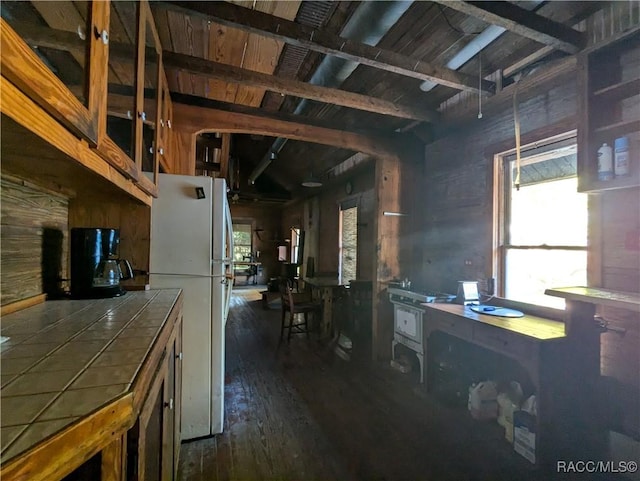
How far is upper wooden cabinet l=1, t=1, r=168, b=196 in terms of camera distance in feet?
1.94

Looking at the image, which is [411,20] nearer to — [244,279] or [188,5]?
[188,5]

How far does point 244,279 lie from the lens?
10.1m

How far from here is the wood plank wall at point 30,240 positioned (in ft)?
3.76

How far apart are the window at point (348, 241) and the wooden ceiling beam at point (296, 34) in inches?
133

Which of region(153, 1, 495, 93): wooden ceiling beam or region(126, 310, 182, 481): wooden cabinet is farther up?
region(153, 1, 495, 93): wooden ceiling beam

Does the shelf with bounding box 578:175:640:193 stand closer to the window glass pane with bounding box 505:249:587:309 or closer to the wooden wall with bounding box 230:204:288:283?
the window glass pane with bounding box 505:249:587:309

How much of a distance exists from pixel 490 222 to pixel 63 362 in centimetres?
283

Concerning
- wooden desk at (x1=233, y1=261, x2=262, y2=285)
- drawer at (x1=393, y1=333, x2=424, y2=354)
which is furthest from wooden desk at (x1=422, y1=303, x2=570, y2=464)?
wooden desk at (x1=233, y1=261, x2=262, y2=285)

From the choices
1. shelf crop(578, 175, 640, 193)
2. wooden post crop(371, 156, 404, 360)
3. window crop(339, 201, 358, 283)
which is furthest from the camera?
window crop(339, 201, 358, 283)

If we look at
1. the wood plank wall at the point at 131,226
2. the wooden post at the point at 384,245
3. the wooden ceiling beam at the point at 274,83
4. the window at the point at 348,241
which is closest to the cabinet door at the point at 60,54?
the wooden ceiling beam at the point at 274,83

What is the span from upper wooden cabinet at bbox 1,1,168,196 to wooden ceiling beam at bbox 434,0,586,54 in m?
1.33

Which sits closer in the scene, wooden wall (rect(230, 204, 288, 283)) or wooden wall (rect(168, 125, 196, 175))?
wooden wall (rect(168, 125, 196, 175))

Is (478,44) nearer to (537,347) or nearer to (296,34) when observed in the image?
(296,34)

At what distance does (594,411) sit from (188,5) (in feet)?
10.2
